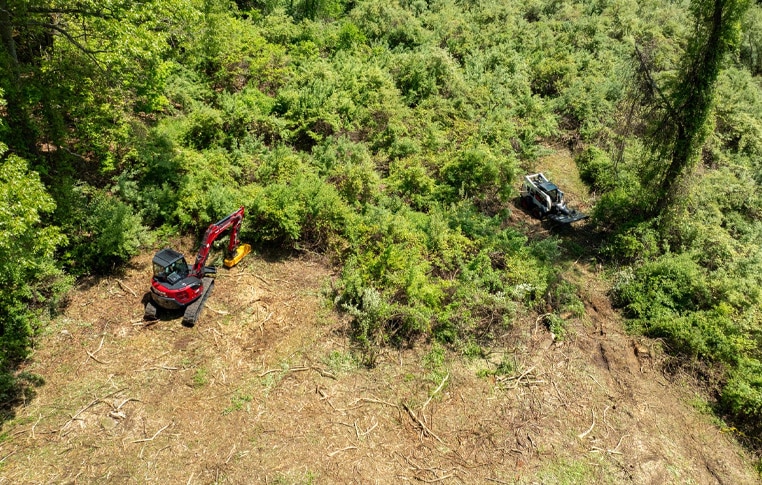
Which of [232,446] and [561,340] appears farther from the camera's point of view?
[561,340]

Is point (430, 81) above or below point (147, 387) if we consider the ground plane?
above

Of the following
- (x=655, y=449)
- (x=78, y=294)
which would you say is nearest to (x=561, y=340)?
(x=655, y=449)

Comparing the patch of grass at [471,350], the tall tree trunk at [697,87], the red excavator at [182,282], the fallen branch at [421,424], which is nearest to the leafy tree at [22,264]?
the red excavator at [182,282]

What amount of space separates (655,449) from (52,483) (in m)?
13.0

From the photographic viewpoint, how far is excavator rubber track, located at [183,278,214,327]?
11844 mm

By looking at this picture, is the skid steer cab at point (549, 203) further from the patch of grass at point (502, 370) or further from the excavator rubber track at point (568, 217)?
the patch of grass at point (502, 370)

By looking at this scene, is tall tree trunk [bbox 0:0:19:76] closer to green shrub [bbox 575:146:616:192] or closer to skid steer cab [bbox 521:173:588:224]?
skid steer cab [bbox 521:173:588:224]

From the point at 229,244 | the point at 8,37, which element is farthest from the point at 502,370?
the point at 8,37

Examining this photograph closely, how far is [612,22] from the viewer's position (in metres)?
29.5

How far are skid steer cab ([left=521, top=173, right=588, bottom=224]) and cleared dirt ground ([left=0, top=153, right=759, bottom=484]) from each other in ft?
18.5

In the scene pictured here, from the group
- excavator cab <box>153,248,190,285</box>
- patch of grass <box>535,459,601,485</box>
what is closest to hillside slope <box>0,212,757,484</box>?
patch of grass <box>535,459,601,485</box>

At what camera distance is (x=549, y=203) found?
694 inches

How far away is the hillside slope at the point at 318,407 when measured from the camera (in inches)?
367

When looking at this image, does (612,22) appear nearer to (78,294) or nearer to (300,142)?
(300,142)
